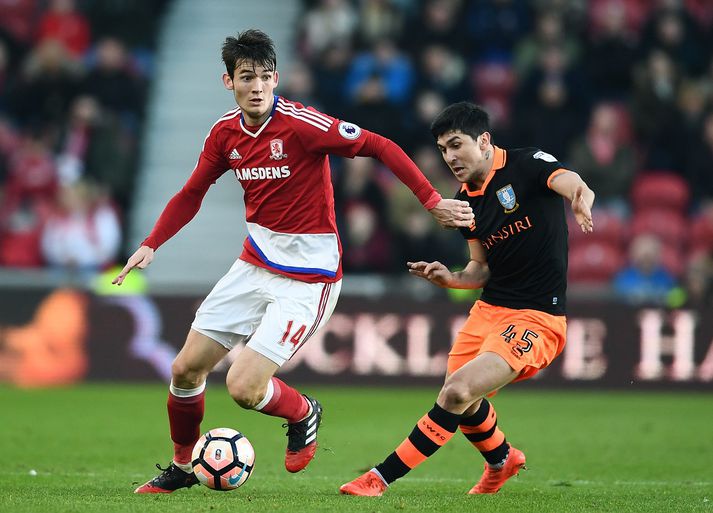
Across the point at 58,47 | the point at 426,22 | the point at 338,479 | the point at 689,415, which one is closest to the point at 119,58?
the point at 58,47

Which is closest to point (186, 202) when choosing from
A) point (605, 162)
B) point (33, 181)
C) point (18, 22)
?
point (605, 162)

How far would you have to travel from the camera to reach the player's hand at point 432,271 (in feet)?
24.8

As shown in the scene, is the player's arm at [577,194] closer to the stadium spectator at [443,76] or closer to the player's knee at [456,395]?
the player's knee at [456,395]

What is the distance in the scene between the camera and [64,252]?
16250mm

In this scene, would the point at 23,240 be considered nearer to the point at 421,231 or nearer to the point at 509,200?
the point at 421,231

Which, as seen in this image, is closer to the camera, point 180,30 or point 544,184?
point 544,184

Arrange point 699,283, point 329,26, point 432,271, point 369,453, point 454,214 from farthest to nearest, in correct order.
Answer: point 329,26 → point 699,283 → point 369,453 → point 432,271 → point 454,214

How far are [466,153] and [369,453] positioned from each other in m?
3.45

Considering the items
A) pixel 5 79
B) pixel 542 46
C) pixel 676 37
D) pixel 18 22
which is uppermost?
pixel 18 22

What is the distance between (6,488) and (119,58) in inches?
457

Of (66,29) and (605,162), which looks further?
(66,29)

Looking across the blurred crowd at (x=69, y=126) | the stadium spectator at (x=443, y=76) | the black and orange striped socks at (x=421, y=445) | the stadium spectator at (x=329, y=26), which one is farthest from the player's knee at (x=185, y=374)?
the stadium spectator at (x=329, y=26)

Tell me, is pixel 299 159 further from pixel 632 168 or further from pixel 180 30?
pixel 180 30

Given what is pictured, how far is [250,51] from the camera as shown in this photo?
7332mm
